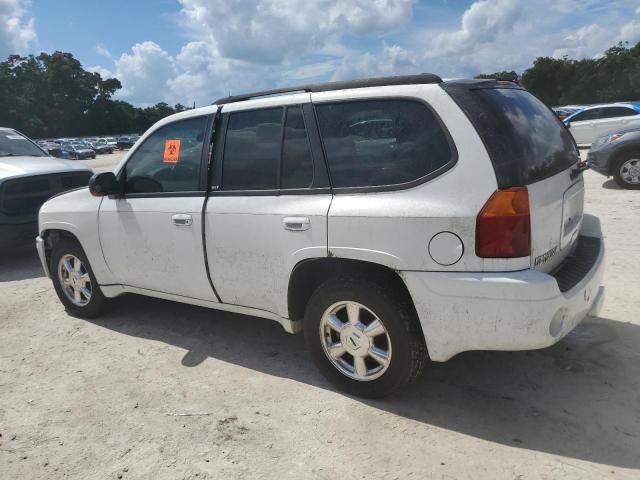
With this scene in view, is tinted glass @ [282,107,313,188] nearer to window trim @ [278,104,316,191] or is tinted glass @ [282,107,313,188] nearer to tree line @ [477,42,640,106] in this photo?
window trim @ [278,104,316,191]

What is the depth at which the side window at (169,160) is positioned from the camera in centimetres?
375

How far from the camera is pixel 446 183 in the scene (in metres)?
2.62

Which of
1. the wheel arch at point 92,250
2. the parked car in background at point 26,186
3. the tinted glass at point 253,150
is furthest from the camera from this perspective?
the parked car in background at point 26,186

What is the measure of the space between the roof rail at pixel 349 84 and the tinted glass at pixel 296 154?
0.61 feet

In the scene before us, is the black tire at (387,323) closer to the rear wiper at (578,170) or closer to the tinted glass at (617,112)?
the rear wiper at (578,170)

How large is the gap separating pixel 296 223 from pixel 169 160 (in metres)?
1.40

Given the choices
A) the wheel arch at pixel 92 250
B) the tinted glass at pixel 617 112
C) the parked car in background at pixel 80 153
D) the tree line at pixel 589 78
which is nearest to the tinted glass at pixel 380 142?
the wheel arch at pixel 92 250

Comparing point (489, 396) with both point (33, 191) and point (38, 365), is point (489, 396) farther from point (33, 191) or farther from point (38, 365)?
point (33, 191)

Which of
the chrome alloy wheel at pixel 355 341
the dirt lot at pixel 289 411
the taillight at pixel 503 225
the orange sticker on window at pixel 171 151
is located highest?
the orange sticker on window at pixel 171 151

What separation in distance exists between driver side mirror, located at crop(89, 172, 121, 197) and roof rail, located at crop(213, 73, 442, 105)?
1132mm

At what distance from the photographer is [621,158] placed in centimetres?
955

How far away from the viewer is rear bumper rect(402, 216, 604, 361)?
2.51 m

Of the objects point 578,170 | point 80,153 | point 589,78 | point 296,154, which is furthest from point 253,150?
point 589,78

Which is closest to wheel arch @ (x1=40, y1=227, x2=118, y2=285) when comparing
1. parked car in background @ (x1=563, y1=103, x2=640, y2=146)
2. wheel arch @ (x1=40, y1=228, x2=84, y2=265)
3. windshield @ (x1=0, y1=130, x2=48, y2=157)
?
wheel arch @ (x1=40, y1=228, x2=84, y2=265)
